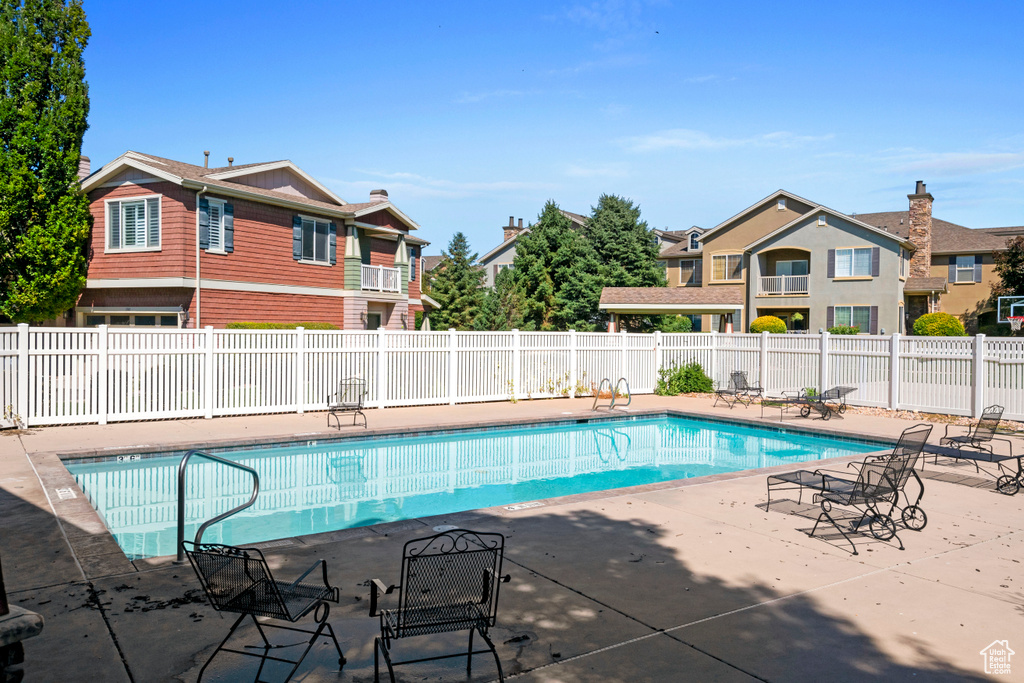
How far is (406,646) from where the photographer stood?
4.27m

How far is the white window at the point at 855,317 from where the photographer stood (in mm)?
34812

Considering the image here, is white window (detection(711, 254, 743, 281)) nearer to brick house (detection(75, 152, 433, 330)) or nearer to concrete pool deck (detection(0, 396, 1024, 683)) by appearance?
brick house (detection(75, 152, 433, 330))

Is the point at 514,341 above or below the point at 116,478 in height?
above

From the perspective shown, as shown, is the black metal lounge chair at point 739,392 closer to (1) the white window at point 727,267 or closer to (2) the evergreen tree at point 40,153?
(2) the evergreen tree at point 40,153

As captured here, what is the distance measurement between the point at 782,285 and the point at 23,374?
33248mm

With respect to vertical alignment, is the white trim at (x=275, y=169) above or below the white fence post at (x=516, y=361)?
above

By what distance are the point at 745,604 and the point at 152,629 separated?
3.90 m

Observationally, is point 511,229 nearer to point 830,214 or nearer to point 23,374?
point 830,214

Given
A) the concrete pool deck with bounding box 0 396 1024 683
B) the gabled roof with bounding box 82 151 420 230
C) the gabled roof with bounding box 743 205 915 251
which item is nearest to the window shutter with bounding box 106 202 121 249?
the gabled roof with bounding box 82 151 420 230

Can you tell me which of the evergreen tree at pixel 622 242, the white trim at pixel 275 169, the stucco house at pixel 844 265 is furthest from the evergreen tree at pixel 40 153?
the evergreen tree at pixel 622 242

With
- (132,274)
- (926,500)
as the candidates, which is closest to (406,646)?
(926,500)

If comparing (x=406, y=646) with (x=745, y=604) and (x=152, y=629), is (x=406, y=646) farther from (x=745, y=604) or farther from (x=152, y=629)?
(x=745, y=604)

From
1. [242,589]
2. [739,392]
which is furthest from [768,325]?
[242,589]
